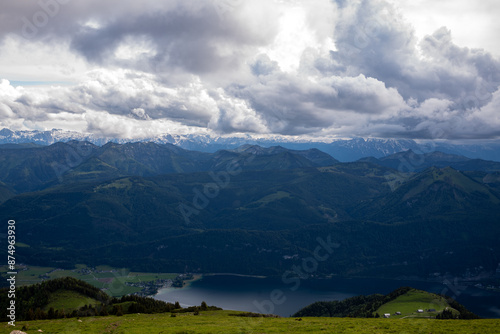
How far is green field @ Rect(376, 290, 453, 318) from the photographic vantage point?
6491 inches

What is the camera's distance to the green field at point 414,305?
164863 millimetres

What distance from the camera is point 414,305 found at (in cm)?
18038

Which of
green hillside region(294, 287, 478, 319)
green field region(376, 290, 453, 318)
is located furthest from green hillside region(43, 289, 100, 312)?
green field region(376, 290, 453, 318)

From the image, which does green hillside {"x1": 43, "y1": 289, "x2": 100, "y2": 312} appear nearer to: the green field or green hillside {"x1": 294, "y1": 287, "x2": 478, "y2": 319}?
green hillside {"x1": 294, "y1": 287, "x2": 478, "y2": 319}

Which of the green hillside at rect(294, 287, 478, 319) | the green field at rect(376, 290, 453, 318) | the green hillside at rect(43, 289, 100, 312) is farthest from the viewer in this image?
the green field at rect(376, 290, 453, 318)

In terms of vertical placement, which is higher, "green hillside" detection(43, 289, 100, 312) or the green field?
"green hillside" detection(43, 289, 100, 312)

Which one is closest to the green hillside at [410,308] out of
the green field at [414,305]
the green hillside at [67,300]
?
the green field at [414,305]

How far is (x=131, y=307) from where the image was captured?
319 feet

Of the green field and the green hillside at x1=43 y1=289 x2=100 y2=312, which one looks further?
the green field

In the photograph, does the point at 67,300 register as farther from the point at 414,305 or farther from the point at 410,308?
the point at 414,305

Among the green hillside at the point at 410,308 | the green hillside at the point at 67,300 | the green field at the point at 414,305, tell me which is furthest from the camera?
the green field at the point at 414,305

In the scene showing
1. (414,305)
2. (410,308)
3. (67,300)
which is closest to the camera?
(67,300)

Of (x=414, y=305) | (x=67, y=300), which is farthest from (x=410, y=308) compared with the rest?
(x=67, y=300)

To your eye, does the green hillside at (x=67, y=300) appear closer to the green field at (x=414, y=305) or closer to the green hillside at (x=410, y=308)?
the green hillside at (x=410, y=308)
